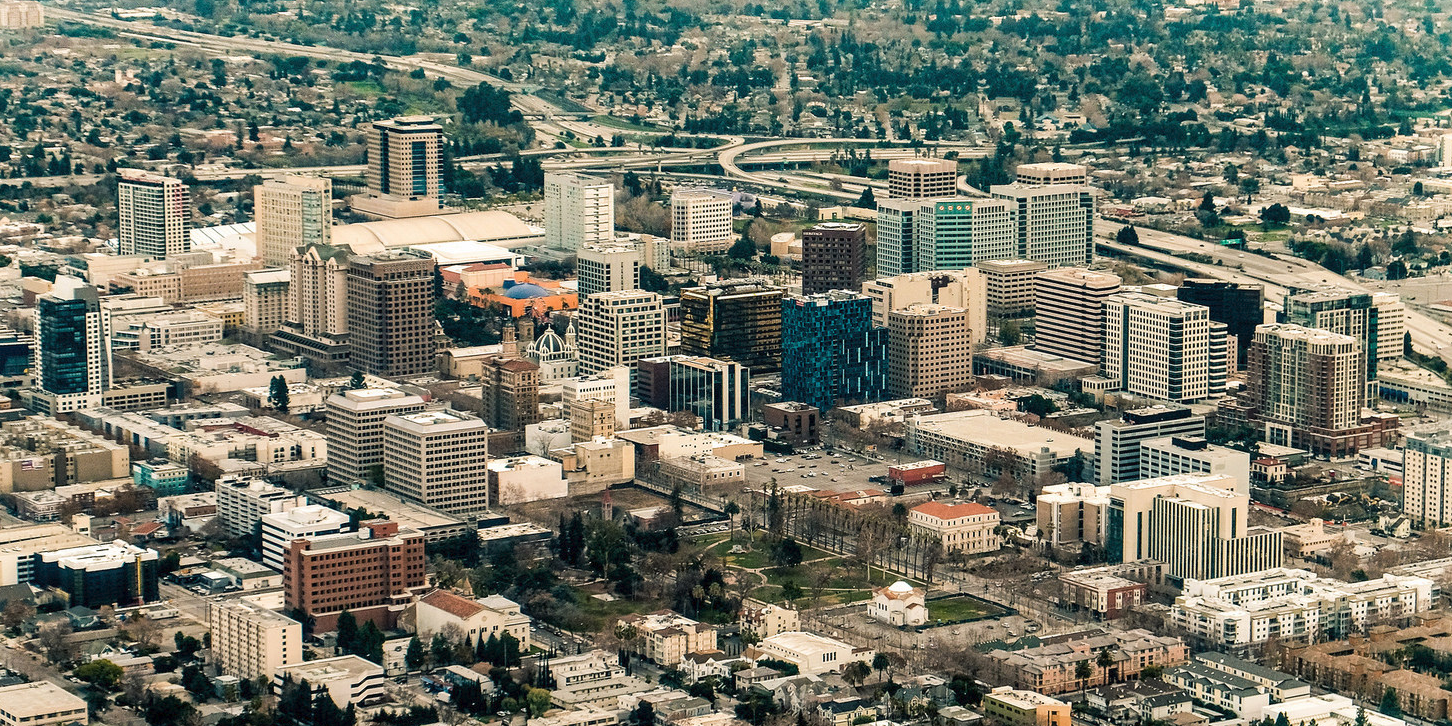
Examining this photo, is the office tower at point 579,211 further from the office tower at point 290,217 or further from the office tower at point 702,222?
the office tower at point 290,217

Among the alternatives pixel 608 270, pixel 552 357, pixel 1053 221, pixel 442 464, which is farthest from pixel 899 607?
pixel 1053 221

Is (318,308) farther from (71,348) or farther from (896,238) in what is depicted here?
(896,238)

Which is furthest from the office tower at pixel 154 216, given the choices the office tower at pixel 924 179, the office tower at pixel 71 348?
the office tower at pixel 924 179

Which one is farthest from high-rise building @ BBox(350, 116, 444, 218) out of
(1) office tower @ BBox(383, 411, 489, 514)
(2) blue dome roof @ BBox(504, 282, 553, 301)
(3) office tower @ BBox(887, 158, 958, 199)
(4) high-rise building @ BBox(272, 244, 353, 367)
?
(1) office tower @ BBox(383, 411, 489, 514)

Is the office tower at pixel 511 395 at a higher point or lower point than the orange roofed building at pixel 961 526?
higher

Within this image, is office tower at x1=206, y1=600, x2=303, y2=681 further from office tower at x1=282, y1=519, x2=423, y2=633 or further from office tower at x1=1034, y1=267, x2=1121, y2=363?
office tower at x1=1034, y1=267, x2=1121, y2=363
